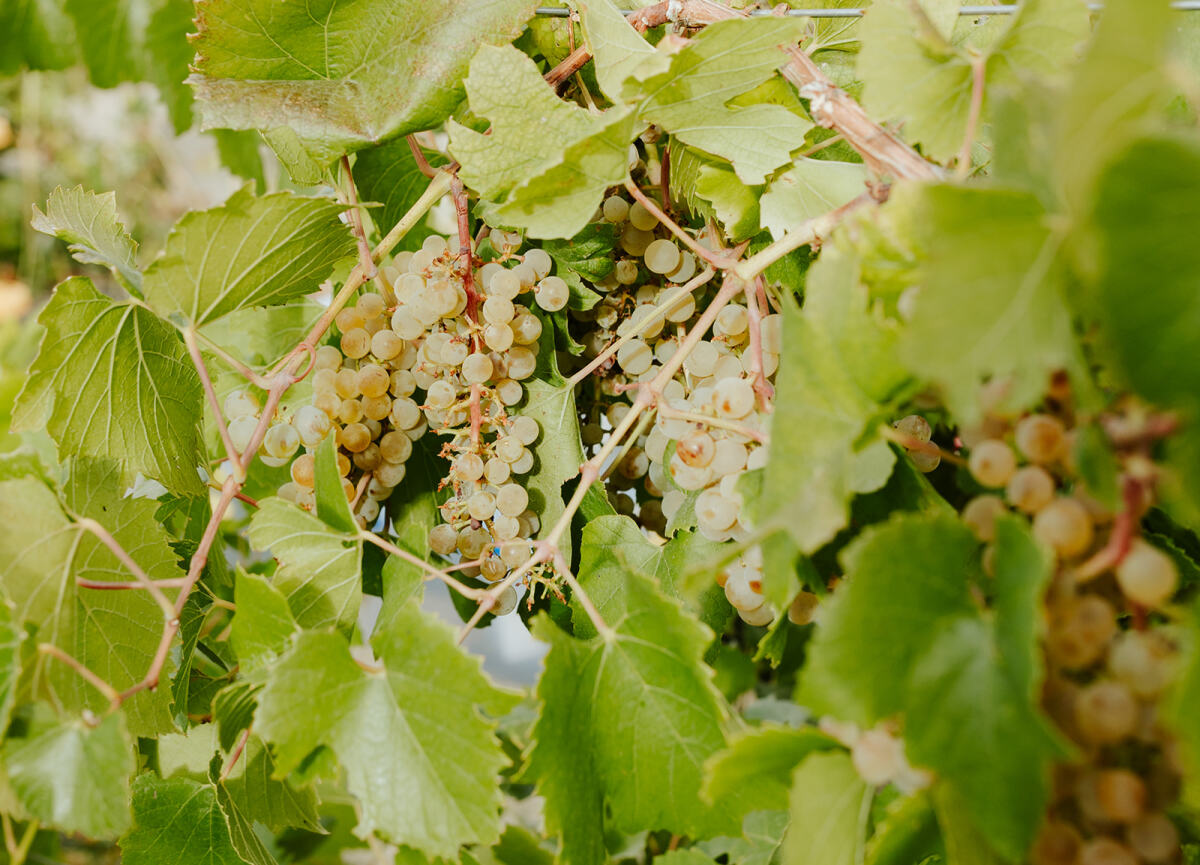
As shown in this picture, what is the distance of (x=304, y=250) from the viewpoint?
1.62 feet

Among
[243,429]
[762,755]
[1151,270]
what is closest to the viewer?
[1151,270]

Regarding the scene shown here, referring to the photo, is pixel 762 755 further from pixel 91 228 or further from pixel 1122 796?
pixel 91 228

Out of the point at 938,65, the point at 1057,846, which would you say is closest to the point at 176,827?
the point at 1057,846

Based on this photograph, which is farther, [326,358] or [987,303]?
[326,358]

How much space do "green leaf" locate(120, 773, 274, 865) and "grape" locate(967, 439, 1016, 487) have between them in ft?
1.68

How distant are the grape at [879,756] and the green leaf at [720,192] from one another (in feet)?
0.94

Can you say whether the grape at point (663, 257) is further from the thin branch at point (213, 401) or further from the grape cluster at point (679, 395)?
the thin branch at point (213, 401)

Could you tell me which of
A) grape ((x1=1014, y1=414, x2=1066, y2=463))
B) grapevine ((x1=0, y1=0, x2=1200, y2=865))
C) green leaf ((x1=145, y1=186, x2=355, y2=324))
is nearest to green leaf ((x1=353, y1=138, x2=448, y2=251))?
grapevine ((x1=0, y1=0, x2=1200, y2=865))

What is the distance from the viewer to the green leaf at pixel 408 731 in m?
0.38

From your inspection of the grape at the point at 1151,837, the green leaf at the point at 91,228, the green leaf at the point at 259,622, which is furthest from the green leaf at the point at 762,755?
the green leaf at the point at 91,228

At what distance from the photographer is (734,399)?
0.42 m

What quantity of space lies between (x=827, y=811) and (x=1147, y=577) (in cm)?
16

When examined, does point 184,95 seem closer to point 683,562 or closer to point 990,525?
point 683,562

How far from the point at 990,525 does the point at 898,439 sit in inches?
2.0
